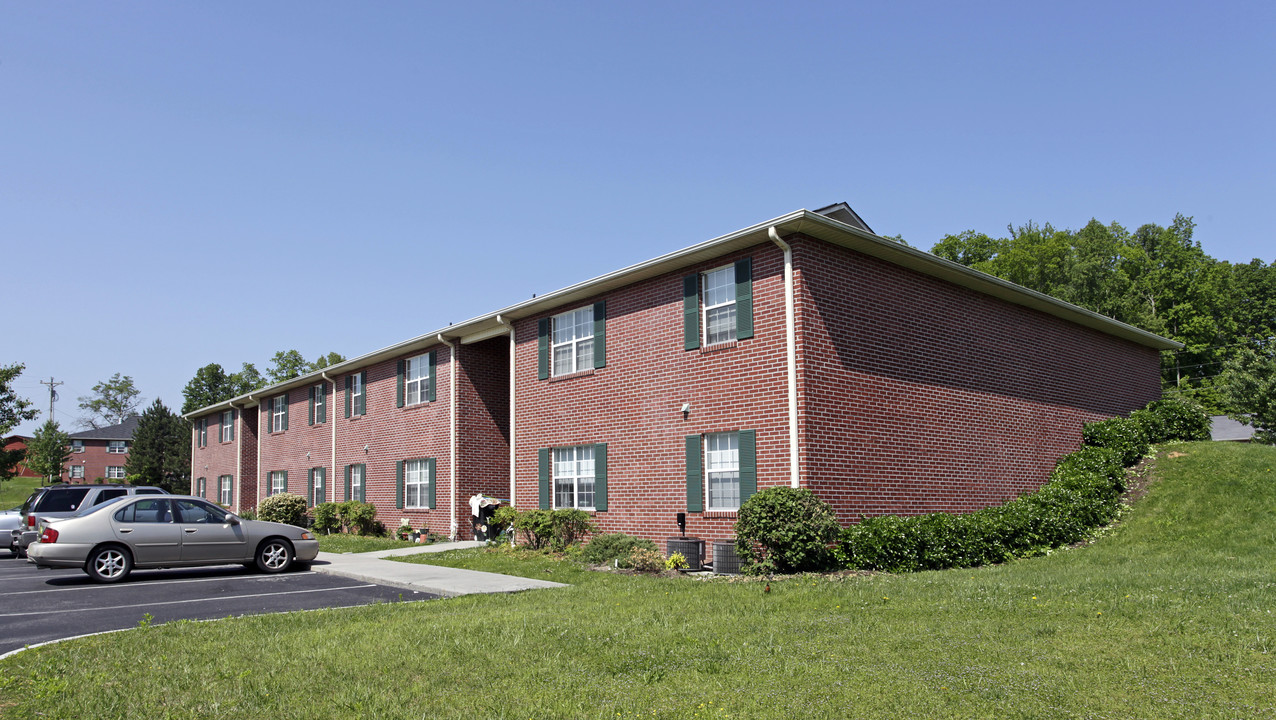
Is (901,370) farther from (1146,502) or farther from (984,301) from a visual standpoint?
(1146,502)

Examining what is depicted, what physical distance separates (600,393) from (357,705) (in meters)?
12.3

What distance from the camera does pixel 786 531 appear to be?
12.8 meters

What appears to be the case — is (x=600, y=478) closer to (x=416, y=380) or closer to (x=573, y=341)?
(x=573, y=341)

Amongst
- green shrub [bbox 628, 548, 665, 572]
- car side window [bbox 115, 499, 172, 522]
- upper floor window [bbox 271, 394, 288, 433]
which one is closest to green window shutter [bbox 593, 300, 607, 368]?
green shrub [bbox 628, 548, 665, 572]

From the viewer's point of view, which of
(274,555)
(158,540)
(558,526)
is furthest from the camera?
(558,526)

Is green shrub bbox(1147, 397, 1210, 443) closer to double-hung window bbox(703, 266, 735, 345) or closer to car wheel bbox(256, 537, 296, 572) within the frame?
double-hung window bbox(703, 266, 735, 345)

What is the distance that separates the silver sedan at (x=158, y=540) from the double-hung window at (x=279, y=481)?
1860 cm

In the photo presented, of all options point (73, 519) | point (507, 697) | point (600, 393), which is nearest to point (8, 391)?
point (73, 519)

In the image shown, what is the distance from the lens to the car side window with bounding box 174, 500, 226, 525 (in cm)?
1516

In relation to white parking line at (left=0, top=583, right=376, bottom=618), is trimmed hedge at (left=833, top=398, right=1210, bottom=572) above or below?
above

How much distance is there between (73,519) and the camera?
14.3 m

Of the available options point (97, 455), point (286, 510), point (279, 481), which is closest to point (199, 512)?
point (286, 510)

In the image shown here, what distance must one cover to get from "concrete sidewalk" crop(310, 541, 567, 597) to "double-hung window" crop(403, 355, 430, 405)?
6392 millimetres

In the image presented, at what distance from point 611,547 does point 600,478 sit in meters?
2.33
